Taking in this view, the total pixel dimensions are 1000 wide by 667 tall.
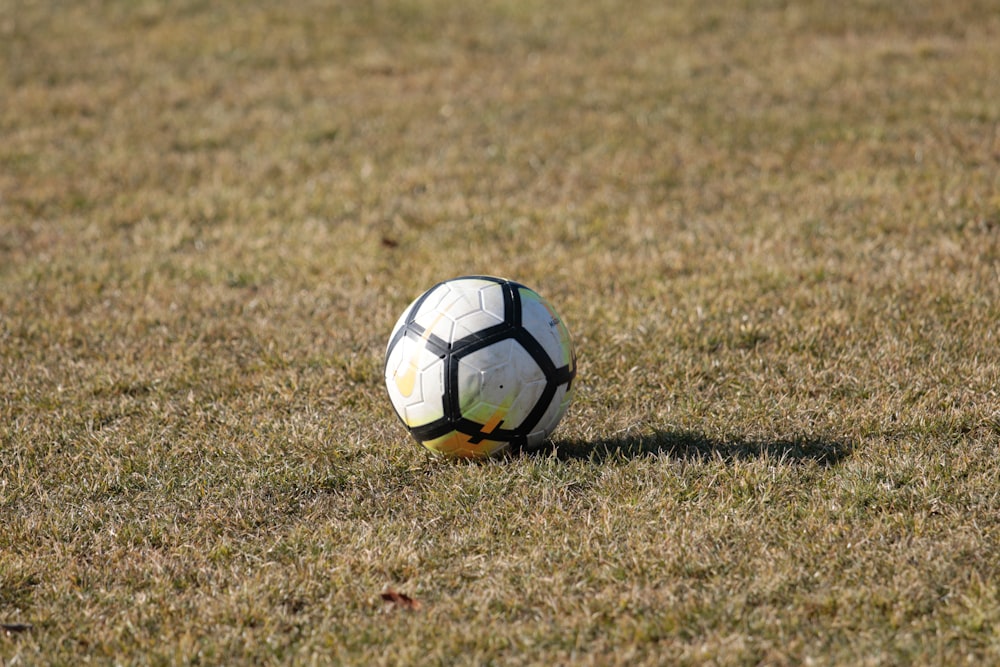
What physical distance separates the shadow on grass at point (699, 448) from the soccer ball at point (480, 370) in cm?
27

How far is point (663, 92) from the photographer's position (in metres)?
11.8

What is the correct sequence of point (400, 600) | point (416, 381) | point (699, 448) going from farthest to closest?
point (699, 448)
point (416, 381)
point (400, 600)

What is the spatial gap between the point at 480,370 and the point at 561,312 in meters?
2.38

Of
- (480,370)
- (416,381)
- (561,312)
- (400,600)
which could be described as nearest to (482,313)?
(480,370)

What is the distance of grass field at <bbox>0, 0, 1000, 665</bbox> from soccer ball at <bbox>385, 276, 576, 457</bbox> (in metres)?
0.19

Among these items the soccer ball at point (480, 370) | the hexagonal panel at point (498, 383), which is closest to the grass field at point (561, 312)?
the soccer ball at point (480, 370)

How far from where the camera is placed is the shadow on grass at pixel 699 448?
4988 millimetres

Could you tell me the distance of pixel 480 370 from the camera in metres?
4.72

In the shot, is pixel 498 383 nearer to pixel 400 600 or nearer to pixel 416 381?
pixel 416 381

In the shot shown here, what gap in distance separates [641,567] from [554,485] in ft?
2.42

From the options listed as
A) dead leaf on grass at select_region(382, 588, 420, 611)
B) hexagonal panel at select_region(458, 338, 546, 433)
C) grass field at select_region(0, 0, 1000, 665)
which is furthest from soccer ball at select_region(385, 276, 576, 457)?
dead leaf on grass at select_region(382, 588, 420, 611)

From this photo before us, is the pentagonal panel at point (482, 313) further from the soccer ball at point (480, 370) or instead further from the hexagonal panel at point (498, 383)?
the hexagonal panel at point (498, 383)

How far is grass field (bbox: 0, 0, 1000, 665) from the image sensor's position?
3.96 m

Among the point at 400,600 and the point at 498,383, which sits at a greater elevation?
the point at 498,383
